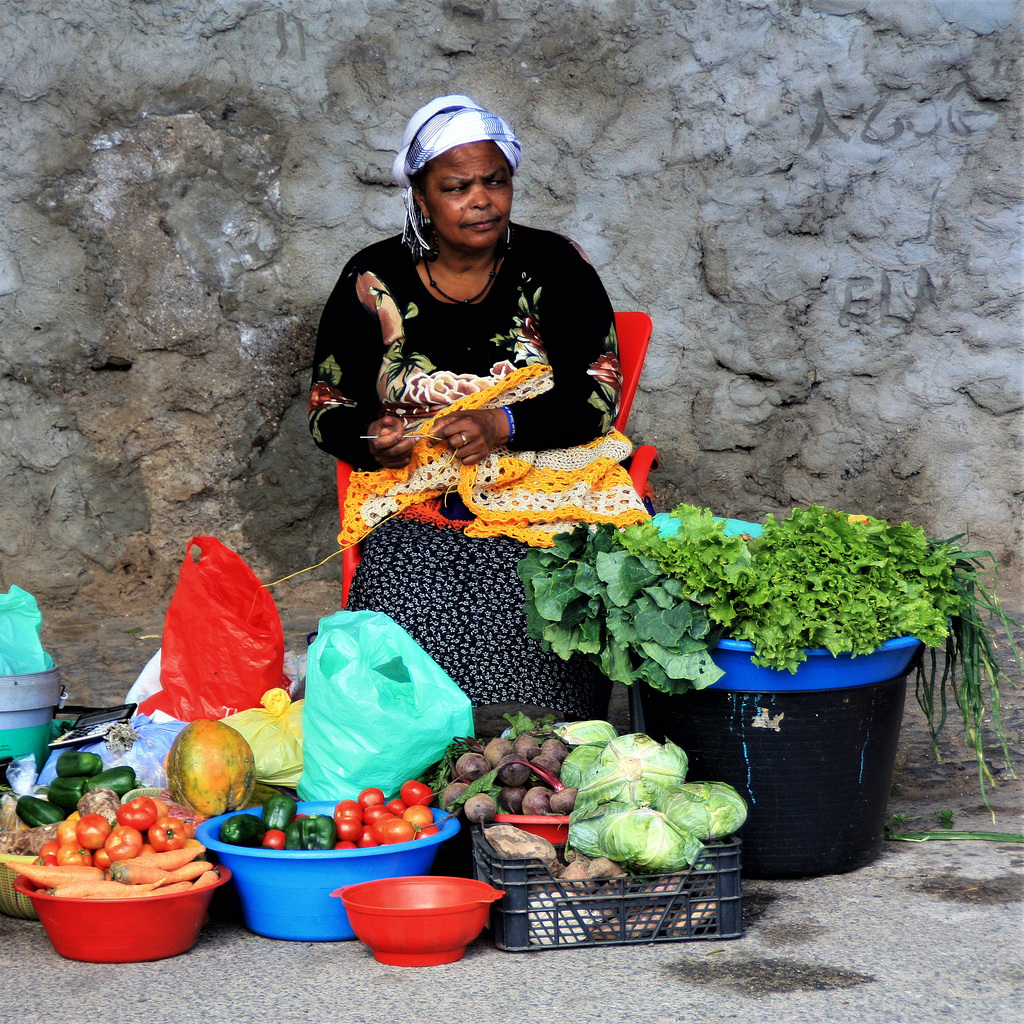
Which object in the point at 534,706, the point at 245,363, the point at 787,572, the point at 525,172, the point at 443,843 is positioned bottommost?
the point at 443,843

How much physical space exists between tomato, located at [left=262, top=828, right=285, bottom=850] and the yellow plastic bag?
1.63ft

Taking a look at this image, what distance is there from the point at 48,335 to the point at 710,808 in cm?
354

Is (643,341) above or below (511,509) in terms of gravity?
above

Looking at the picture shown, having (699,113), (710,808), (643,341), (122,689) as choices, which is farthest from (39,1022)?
(699,113)

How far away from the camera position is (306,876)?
2.36 m

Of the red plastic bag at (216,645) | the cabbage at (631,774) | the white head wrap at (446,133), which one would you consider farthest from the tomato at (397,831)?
the white head wrap at (446,133)

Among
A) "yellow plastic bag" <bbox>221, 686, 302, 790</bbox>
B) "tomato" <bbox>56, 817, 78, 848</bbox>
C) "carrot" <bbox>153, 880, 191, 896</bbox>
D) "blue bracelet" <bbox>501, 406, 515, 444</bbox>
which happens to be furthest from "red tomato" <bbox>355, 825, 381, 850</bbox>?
"blue bracelet" <bbox>501, 406, 515, 444</bbox>

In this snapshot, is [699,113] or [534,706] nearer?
[534,706]

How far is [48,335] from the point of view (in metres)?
4.68

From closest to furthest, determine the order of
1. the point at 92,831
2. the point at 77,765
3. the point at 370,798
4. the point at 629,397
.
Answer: the point at 92,831, the point at 370,798, the point at 77,765, the point at 629,397

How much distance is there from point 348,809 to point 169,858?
38 cm

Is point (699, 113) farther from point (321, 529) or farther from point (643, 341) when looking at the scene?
point (321, 529)

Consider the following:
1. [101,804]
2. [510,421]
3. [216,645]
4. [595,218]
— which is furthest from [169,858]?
[595,218]

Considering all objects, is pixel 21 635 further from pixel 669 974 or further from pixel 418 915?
pixel 669 974
